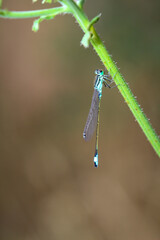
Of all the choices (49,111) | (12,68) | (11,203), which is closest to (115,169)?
(49,111)

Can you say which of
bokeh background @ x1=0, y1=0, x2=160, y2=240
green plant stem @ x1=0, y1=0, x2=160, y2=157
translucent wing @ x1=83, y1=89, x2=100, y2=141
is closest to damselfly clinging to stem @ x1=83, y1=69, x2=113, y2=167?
translucent wing @ x1=83, y1=89, x2=100, y2=141

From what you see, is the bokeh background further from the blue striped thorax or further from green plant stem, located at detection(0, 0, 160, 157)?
green plant stem, located at detection(0, 0, 160, 157)

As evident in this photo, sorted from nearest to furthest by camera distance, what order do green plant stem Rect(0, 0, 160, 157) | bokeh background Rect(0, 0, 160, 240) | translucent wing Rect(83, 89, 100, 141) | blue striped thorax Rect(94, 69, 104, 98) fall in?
1. green plant stem Rect(0, 0, 160, 157)
2. blue striped thorax Rect(94, 69, 104, 98)
3. translucent wing Rect(83, 89, 100, 141)
4. bokeh background Rect(0, 0, 160, 240)

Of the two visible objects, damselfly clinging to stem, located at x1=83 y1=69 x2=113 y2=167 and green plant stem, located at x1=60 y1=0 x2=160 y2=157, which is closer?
green plant stem, located at x1=60 y1=0 x2=160 y2=157

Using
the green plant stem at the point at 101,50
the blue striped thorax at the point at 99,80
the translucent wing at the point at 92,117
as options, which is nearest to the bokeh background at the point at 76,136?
the translucent wing at the point at 92,117

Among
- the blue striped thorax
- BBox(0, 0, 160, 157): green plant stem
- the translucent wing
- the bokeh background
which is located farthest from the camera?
the bokeh background

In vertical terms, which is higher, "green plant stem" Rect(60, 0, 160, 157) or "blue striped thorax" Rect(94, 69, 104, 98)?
"blue striped thorax" Rect(94, 69, 104, 98)

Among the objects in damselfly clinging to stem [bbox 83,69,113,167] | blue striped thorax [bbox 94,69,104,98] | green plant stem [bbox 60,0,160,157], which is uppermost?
blue striped thorax [bbox 94,69,104,98]

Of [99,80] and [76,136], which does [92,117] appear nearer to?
[99,80]

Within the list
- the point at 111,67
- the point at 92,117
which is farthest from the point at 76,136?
the point at 111,67
